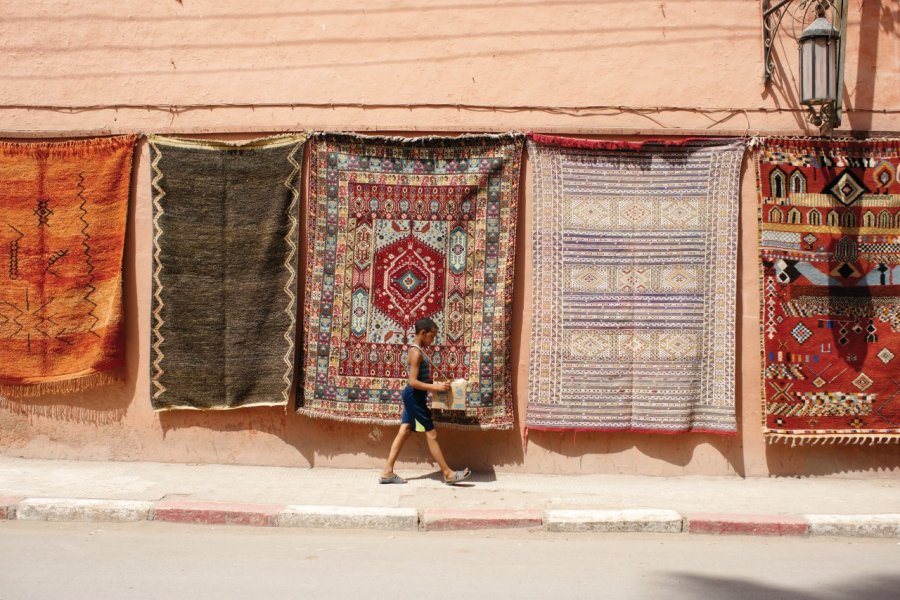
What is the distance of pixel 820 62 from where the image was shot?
6160 mm

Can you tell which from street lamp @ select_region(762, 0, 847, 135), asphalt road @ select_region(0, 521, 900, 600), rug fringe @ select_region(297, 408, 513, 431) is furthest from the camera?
rug fringe @ select_region(297, 408, 513, 431)

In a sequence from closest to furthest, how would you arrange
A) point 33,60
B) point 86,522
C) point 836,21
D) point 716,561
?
point 716,561 → point 86,522 → point 836,21 → point 33,60

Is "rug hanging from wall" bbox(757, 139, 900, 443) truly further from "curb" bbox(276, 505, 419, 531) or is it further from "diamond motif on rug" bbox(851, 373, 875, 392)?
"curb" bbox(276, 505, 419, 531)

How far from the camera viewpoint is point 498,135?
6641 mm

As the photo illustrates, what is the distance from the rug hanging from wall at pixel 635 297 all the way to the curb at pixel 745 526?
1189 millimetres

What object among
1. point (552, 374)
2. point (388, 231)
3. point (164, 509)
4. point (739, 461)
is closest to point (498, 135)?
point (388, 231)

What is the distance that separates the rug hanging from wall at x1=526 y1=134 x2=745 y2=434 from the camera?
6.59 m

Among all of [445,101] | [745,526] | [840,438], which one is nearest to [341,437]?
[445,101]

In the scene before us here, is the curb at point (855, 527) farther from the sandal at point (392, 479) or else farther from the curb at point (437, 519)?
the sandal at point (392, 479)

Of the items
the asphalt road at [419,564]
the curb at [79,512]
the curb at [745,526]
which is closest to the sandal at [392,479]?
the asphalt road at [419,564]

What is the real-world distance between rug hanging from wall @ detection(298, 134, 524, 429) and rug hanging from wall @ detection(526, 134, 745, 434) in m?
0.32

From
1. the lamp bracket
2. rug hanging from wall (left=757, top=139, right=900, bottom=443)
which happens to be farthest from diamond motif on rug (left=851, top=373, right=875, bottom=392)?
the lamp bracket

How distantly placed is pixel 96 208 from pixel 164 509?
276 cm

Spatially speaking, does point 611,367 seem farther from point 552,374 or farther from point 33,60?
point 33,60
